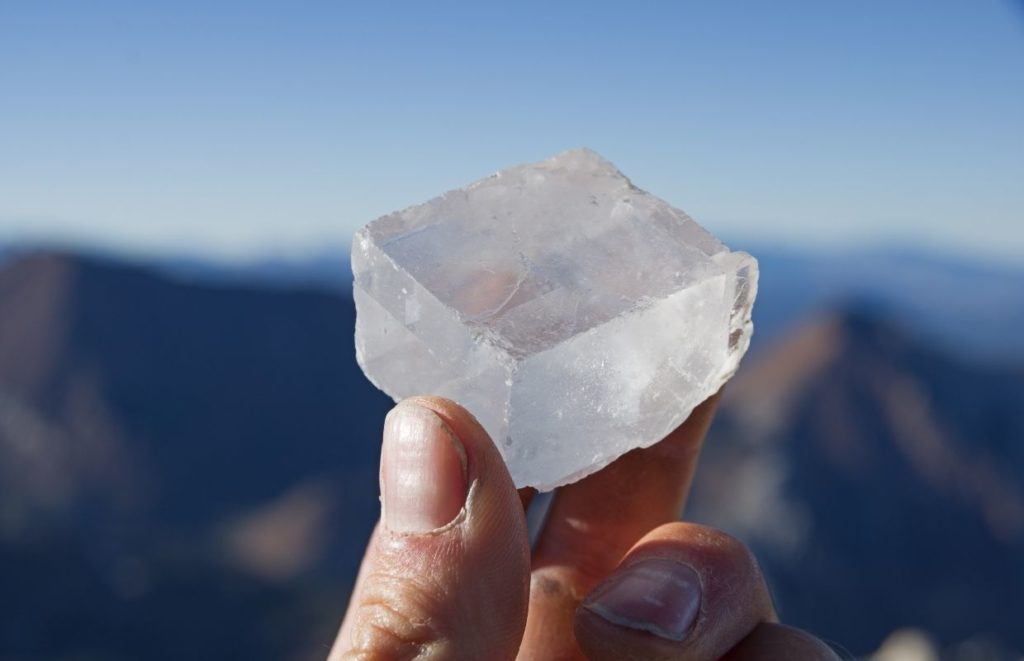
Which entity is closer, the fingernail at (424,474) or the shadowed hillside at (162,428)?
the fingernail at (424,474)

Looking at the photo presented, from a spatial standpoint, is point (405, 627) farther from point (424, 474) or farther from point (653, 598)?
point (653, 598)

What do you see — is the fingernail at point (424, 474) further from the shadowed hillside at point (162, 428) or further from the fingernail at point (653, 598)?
the shadowed hillside at point (162, 428)

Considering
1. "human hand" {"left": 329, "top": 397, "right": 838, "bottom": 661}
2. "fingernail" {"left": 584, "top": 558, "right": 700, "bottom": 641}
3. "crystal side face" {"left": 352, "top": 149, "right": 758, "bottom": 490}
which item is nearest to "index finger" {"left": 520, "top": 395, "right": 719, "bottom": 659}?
"human hand" {"left": 329, "top": 397, "right": 838, "bottom": 661}

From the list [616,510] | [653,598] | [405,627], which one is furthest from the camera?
[616,510]

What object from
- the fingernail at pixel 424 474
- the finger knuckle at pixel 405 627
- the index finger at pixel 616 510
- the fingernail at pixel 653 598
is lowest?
the index finger at pixel 616 510

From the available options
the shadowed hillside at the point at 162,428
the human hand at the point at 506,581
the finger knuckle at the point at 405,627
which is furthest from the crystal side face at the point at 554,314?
A: the shadowed hillside at the point at 162,428

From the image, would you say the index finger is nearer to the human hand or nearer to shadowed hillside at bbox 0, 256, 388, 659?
the human hand

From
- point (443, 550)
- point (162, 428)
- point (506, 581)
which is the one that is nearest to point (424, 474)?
point (443, 550)
